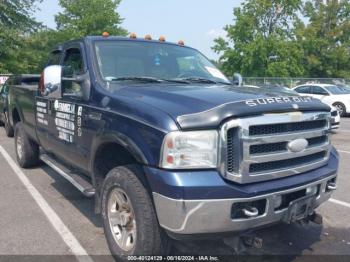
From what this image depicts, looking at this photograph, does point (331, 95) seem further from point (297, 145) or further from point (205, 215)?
point (205, 215)

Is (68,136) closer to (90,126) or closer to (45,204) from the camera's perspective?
(90,126)

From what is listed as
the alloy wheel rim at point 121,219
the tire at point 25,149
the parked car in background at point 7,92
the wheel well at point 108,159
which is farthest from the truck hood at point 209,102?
the parked car in background at point 7,92

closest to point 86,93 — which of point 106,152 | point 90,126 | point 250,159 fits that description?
point 90,126

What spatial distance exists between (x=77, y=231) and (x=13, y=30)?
1109 inches

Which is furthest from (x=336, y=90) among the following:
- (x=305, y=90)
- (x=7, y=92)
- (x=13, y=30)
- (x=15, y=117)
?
(x=13, y=30)

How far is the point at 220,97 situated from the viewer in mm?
3379

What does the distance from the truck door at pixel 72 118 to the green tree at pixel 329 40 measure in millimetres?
44706

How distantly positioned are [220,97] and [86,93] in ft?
4.74

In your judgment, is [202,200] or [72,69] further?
[72,69]

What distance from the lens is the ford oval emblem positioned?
3.33m

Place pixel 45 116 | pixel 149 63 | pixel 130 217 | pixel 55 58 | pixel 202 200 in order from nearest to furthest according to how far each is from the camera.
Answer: pixel 202 200, pixel 130 217, pixel 149 63, pixel 45 116, pixel 55 58

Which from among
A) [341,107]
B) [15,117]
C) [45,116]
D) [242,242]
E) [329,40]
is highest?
[329,40]

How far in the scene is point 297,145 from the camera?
11.0 feet

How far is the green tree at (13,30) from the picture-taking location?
97.0 feet
